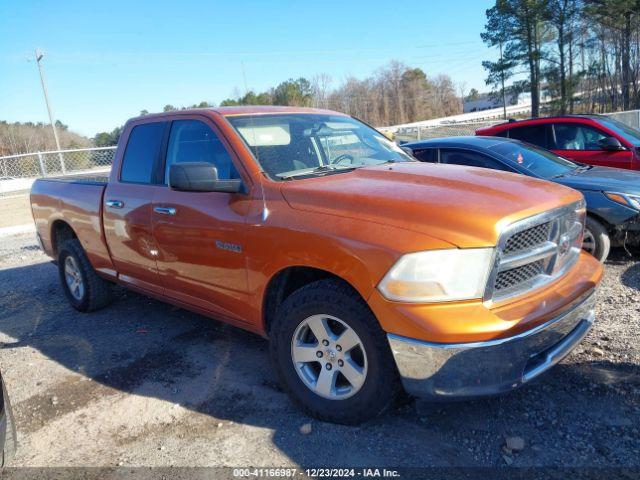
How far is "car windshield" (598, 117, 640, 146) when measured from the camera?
7.34 metres

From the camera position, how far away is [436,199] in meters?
2.60

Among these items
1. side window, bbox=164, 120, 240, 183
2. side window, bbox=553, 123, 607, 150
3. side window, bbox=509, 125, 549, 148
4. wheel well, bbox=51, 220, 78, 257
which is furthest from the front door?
side window, bbox=553, 123, 607, 150

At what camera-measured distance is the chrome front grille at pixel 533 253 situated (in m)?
2.39

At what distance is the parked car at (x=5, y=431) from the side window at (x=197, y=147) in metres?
1.82

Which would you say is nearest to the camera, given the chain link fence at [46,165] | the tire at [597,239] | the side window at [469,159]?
the tire at [597,239]

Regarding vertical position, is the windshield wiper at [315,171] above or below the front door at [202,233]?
above

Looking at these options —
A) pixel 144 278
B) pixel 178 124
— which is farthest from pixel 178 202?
pixel 144 278

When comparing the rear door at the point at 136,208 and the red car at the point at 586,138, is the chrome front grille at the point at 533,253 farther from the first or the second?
the red car at the point at 586,138

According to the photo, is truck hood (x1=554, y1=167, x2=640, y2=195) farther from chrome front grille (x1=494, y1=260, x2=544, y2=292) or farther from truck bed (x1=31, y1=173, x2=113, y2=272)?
truck bed (x1=31, y1=173, x2=113, y2=272)

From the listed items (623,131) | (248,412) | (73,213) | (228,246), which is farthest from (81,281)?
(623,131)

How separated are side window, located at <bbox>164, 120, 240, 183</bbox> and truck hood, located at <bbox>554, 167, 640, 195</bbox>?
389cm

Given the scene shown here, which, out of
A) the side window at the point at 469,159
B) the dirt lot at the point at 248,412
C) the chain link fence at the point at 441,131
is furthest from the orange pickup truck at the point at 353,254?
the chain link fence at the point at 441,131

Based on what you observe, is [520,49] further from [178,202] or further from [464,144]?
[178,202]

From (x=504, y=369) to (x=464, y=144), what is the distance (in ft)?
14.5
